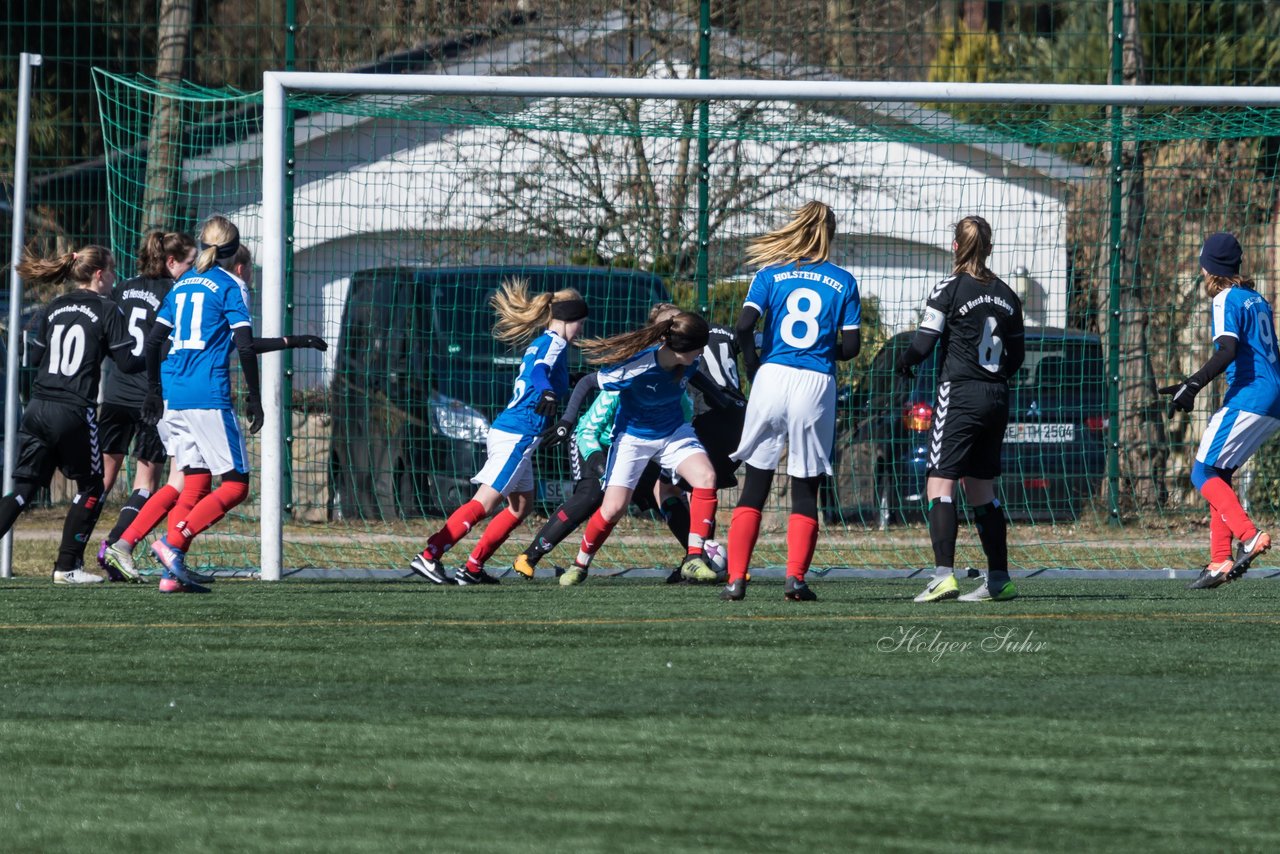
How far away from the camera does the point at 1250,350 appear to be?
356 inches

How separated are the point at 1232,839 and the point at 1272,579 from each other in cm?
684

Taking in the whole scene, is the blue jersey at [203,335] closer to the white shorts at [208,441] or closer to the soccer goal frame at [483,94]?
the white shorts at [208,441]

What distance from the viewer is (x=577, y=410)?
8.90 metres

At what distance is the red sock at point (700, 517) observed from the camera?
9.21 metres

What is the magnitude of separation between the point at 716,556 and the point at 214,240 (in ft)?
10.2

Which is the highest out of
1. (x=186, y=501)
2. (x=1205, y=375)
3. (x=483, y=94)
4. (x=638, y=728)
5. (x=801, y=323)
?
(x=483, y=94)

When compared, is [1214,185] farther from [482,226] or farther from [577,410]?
[577,410]

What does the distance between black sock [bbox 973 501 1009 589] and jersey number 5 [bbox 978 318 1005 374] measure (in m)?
0.63

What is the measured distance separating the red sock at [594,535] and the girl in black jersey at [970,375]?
74.1 inches

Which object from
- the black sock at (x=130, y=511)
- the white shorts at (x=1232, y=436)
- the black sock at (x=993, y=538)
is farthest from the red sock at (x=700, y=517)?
the black sock at (x=130, y=511)

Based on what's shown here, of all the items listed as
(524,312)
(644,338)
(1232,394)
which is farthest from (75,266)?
(1232,394)

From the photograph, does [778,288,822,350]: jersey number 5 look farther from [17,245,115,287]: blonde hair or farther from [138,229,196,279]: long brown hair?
[17,245,115,287]: blonde hair

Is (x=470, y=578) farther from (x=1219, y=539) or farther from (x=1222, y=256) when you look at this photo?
(x=1222, y=256)

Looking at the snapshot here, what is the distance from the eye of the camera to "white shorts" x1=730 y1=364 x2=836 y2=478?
7.91m
